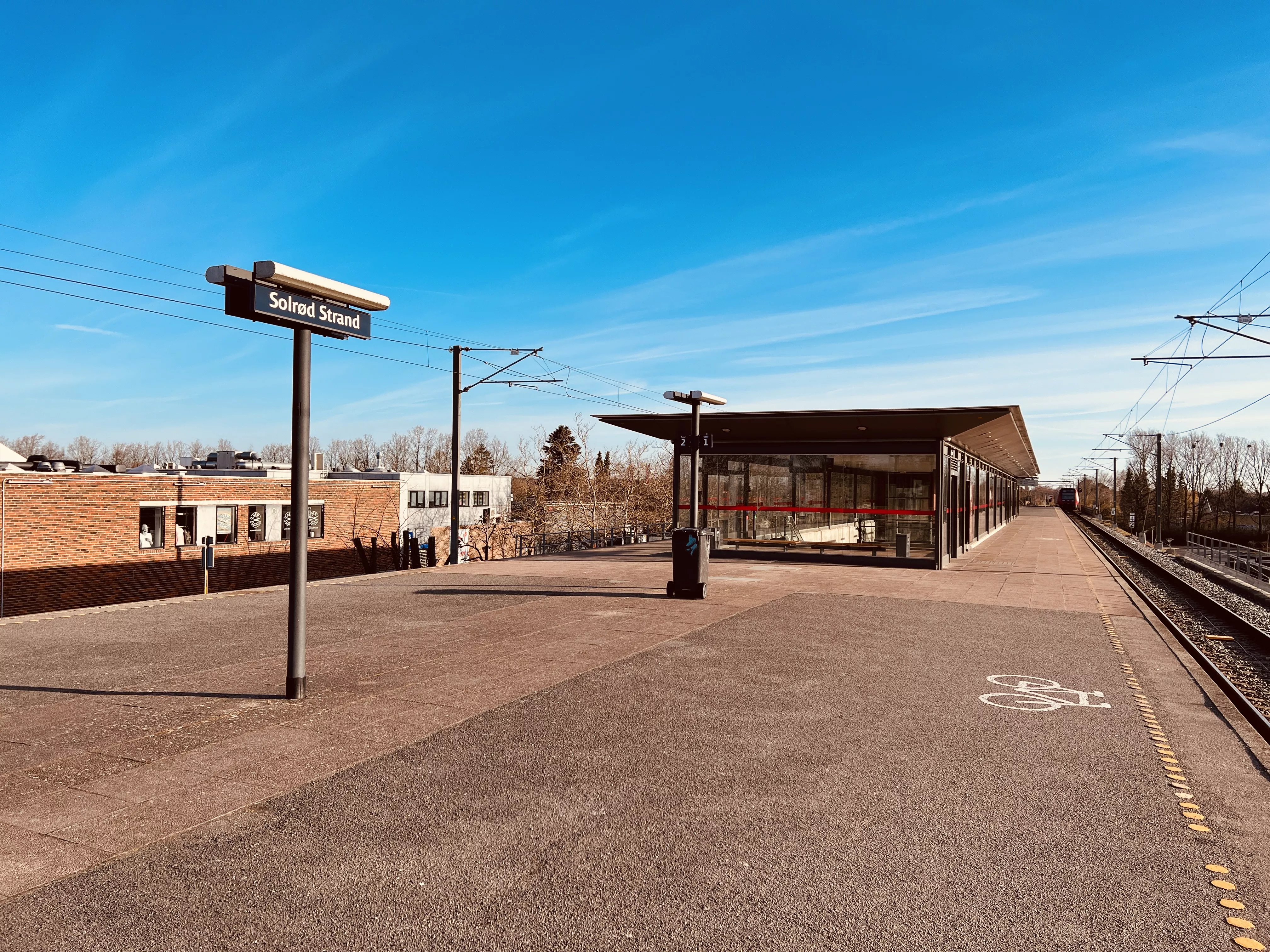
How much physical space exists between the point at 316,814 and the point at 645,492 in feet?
167

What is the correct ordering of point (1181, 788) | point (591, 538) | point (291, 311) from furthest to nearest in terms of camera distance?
point (591, 538), point (291, 311), point (1181, 788)

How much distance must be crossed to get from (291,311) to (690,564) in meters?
8.95

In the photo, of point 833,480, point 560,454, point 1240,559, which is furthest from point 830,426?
point 560,454

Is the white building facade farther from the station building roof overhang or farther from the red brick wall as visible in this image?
the station building roof overhang

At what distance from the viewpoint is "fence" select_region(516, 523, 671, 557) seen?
128ft

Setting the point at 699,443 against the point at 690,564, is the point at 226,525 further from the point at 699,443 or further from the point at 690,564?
the point at 690,564

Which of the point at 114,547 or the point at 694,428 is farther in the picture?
the point at 114,547

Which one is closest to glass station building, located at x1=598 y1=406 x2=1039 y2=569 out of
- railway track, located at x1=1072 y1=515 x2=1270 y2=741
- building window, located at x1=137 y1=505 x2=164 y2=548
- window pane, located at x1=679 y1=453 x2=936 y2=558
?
window pane, located at x1=679 y1=453 x2=936 y2=558

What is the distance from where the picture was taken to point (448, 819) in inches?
191

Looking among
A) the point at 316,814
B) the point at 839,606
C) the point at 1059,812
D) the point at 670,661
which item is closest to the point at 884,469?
the point at 839,606

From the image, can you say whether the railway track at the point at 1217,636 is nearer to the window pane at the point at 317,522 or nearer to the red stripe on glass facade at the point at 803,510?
the red stripe on glass facade at the point at 803,510

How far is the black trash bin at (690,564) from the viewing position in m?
14.6

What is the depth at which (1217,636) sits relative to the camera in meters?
15.3

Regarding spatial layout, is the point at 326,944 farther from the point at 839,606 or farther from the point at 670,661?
the point at 839,606
